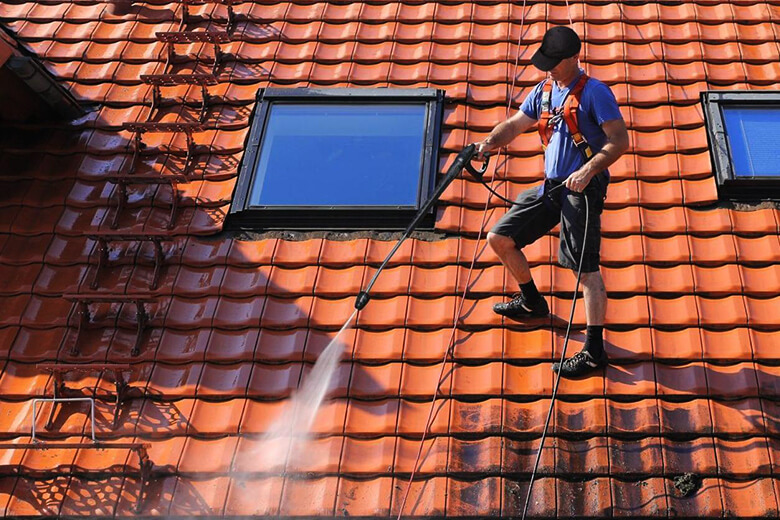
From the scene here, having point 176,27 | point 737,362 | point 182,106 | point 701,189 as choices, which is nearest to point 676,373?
point 737,362

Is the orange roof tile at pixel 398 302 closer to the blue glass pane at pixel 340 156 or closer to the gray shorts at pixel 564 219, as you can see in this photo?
the blue glass pane at pixel 340 156

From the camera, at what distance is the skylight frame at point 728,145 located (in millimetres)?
6691

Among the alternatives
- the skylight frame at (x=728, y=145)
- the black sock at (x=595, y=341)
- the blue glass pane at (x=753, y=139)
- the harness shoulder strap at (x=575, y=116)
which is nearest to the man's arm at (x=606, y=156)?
the harness shoulder strap at (x=575, y=116)

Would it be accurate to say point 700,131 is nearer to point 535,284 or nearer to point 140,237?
point 535,284

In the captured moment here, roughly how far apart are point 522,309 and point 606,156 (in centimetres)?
105

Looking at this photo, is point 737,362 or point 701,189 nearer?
point 737,362

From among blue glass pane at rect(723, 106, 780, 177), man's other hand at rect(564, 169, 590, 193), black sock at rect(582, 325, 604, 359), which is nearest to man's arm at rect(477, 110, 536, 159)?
man's other hand at rect(564, 169, 590, 193)

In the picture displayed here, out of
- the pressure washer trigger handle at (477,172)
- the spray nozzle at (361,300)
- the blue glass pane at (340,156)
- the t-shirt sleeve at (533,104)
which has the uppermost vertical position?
the blue glass pane at (340,156)

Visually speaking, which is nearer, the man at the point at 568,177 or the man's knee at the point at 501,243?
the man at the point at 568,177

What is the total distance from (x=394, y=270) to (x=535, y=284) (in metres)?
0.85

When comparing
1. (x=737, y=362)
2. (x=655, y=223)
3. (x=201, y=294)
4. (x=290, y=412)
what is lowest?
(x=290, y=412)

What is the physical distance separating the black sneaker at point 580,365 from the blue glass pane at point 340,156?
1602mm

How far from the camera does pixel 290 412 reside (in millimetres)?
5680

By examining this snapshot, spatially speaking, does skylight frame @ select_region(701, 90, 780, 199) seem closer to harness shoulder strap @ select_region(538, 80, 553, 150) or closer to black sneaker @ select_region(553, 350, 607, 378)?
harness shoulder strap @ select_region(538, 80, 553, 150)
